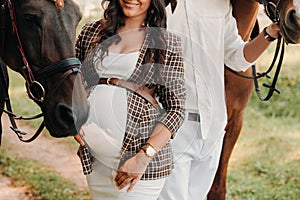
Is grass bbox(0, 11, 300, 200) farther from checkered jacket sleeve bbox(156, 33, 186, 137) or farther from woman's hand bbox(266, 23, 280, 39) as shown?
checkered jacket sleeve bbox(156, 33, 186, 137)

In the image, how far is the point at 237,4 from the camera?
151 inches

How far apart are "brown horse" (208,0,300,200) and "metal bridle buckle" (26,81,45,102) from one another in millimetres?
1249

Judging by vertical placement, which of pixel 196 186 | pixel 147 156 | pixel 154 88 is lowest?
pixel 196 186

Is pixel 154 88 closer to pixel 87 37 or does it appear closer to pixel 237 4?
pixel 87 37

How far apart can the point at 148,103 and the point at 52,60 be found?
0.48 m

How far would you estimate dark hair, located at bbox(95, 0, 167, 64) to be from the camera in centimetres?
285

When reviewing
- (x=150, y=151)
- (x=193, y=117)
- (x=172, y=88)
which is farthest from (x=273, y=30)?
(x=150, y=151)

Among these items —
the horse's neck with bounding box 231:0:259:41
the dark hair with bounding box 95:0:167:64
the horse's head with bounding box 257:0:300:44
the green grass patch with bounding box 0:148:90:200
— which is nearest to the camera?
the dark hair with bounding box 95:0:167:64

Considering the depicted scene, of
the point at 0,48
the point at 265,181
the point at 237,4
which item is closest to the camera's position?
the point at 0,48

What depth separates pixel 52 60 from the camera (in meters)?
2.90

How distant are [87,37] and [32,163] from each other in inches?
137

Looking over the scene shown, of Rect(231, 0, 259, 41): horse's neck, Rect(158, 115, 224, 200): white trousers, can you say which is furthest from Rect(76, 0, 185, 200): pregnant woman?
Rect(231, 0, 259, 41): horse's neck

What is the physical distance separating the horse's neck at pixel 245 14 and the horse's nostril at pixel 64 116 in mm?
1418

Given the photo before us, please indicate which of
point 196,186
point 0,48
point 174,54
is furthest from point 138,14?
point 196,186
